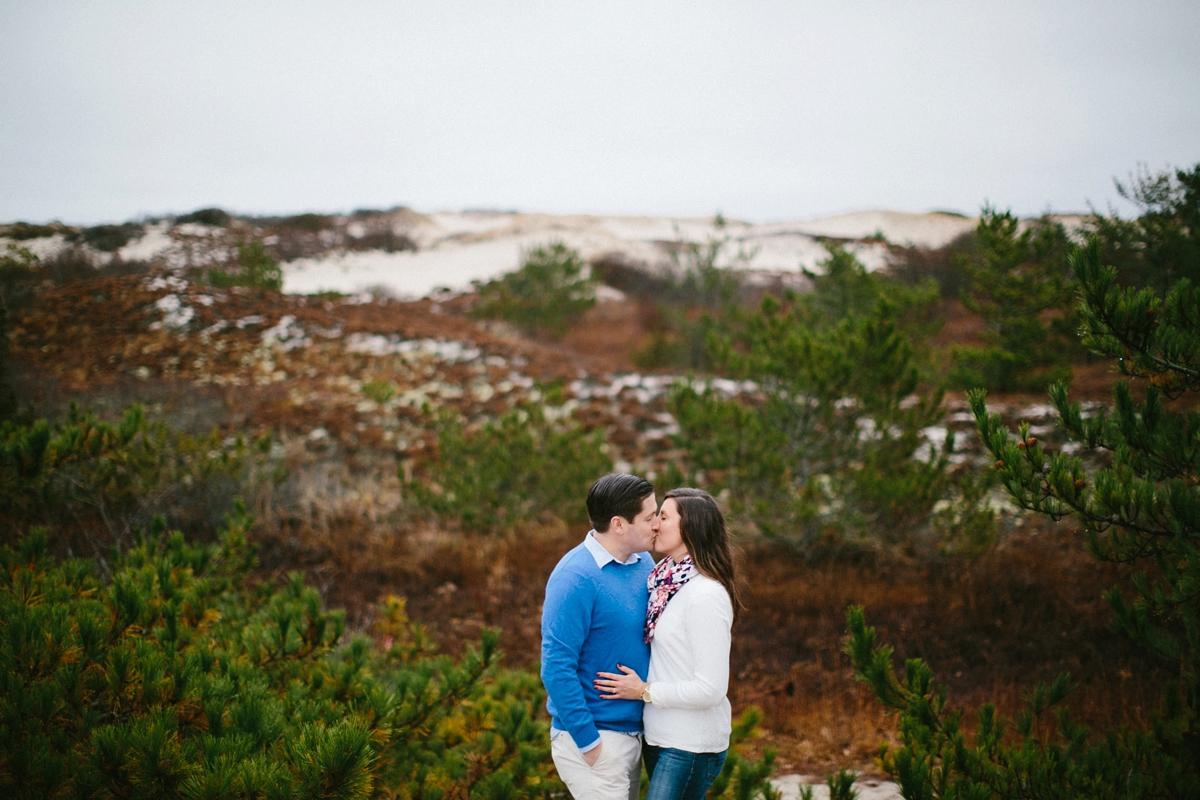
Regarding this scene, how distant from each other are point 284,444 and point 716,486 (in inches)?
232

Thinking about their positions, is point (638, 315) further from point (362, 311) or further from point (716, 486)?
point (716, 486)

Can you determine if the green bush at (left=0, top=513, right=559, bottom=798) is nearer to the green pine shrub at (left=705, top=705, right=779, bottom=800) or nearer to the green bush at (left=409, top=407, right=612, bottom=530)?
the green pine shrub at (left=705, top=705, right=779, bottom=800)

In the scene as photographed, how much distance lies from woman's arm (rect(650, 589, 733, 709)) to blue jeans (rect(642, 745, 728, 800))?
0.16 metres

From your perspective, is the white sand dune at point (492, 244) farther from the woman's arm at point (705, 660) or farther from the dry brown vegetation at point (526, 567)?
the woman's arm at point (705, 660)

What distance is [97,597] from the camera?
2.77 meters

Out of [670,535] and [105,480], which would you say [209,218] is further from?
[670,535]

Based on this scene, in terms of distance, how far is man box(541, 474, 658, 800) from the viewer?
1.95 metres

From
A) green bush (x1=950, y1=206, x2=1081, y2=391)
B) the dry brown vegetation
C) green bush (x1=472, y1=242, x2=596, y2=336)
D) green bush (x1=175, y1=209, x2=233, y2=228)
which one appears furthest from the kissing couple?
green bush (x1=175, y1=209, x2=233, y2=228)

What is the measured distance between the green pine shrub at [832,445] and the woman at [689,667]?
13.0ft

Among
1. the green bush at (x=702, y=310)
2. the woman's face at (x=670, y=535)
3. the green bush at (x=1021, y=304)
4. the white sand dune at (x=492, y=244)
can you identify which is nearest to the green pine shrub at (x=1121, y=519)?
A: the woman's face at (x=670, y=535)

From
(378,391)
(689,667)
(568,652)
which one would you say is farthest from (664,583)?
(378,391)

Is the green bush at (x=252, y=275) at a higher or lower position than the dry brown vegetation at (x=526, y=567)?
higher

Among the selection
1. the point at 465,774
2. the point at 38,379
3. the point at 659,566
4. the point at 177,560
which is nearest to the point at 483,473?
the point at 177,560

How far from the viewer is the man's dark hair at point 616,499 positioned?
204cm
